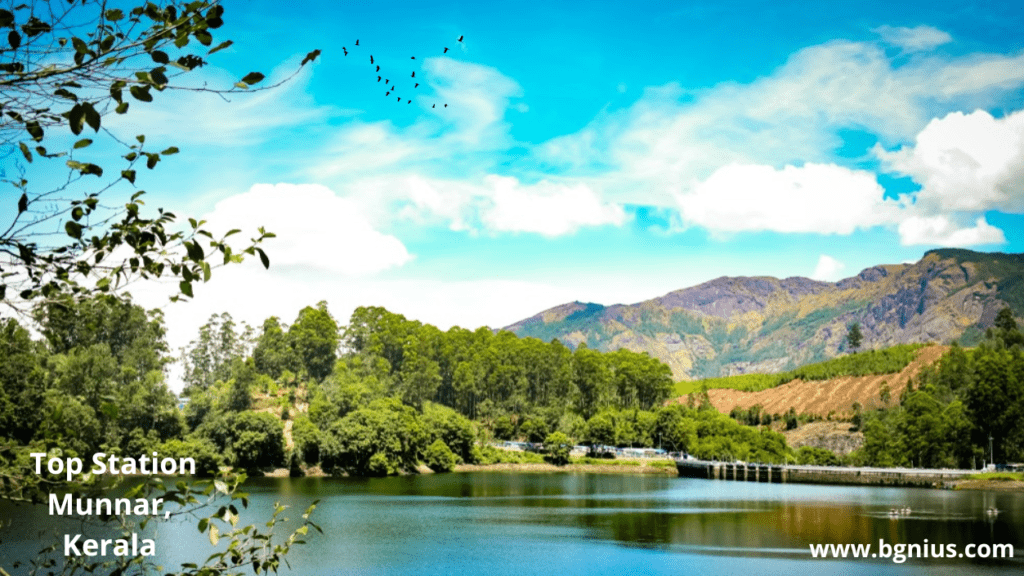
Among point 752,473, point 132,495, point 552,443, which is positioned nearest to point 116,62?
point 132,495

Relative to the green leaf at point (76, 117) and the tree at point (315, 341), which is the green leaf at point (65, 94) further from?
the tree at point (315, 341)

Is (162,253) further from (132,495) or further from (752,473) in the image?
(752,473)

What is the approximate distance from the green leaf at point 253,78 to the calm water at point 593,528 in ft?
99.5

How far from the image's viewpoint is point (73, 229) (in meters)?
4.79

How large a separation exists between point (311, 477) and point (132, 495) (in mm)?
80751

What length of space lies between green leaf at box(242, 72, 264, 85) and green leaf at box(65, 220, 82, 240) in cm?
157

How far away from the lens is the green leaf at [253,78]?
4.06m

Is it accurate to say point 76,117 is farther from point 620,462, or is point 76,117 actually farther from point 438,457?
point 620,462

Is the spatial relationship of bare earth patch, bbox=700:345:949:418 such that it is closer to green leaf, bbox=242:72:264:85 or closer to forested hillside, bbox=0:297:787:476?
forested hillside, bbox=0:297:787:476

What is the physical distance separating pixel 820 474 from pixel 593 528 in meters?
65.7

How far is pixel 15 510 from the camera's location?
46375 millimetres

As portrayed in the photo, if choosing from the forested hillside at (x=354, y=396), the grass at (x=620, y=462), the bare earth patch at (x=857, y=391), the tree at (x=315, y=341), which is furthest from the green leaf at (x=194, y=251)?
the bare earth patch at (x=857, y=391)

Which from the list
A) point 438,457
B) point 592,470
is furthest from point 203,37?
point 592,470

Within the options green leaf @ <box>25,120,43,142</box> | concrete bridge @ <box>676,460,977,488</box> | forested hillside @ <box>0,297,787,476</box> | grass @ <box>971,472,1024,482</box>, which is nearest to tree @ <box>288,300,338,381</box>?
forested hillside @ <box>0,297,787,476</box>
